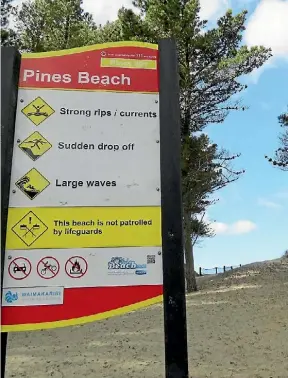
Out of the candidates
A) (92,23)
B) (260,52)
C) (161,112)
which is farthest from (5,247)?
(92,23)

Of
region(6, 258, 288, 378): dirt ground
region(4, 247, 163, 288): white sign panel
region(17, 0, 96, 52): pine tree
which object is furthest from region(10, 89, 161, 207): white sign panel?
region(17, 0, 96, 52): pine tree

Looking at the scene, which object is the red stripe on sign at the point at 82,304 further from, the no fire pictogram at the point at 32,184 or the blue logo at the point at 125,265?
the no fire pictogram at the point at 32,184

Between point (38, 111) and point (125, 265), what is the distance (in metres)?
1.11

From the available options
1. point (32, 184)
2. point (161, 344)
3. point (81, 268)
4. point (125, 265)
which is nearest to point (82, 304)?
point (81, 268)

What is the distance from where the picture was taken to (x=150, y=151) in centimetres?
268

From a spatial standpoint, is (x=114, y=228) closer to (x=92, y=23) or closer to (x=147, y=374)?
(x=147, y=374)

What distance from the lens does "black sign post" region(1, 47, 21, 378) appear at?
2.58m

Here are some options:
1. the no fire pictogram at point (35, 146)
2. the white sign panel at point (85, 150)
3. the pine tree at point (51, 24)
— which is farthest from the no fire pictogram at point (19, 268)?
the pine tree at point (51, 24)

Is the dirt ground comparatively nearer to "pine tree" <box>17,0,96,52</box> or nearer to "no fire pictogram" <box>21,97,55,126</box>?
"no fire pictogram" <box>21,97,55,126</box>

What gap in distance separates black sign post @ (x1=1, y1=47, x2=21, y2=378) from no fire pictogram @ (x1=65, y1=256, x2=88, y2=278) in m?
0.38

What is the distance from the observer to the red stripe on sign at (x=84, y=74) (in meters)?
2.77

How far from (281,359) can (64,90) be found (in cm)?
555

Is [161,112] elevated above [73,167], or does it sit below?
above

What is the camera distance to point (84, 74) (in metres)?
2.78
